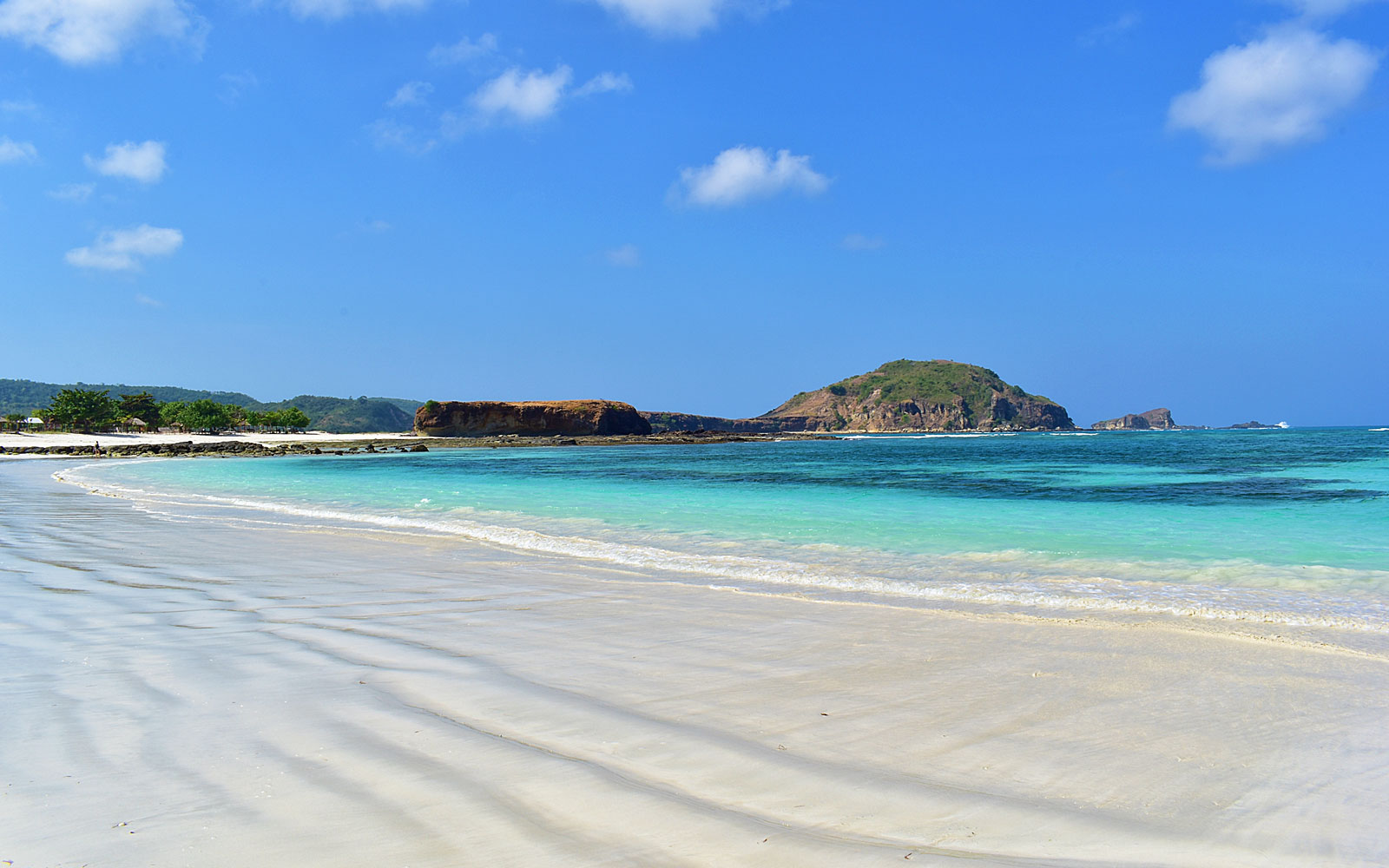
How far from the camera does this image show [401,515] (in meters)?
16.9

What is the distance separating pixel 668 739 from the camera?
3750 mm

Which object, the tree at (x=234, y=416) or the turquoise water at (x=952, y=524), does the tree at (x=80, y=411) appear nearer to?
the tree at (x=234, y=416)

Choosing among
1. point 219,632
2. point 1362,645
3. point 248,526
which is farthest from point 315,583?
point 1362,645

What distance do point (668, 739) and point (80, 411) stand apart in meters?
103

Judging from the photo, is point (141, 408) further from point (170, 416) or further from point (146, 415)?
point (170, 416)

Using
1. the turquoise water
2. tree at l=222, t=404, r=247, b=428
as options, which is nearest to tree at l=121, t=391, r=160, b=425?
tree at l=222, t=404, r=247, b=428

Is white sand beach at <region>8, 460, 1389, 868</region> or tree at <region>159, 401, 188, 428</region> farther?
tree at <region>159, 401, 188, 428</region>

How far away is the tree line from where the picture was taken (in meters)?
81.5

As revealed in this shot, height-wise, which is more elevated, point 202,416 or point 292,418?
point 292,418

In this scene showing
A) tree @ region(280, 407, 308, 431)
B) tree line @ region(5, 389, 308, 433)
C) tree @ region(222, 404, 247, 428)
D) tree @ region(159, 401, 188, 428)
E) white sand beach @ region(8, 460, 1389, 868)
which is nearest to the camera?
white sand beach @ region(8, 460, 1389, 868)

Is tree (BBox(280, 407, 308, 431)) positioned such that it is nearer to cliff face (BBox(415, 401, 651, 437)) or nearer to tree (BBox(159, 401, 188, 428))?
tree (BBox(159, 401, 188, 428))

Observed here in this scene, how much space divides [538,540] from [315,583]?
14.8ft

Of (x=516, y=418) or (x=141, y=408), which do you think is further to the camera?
(x=516, y=418)

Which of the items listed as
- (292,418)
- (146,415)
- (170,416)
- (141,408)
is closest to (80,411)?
(141,408)
